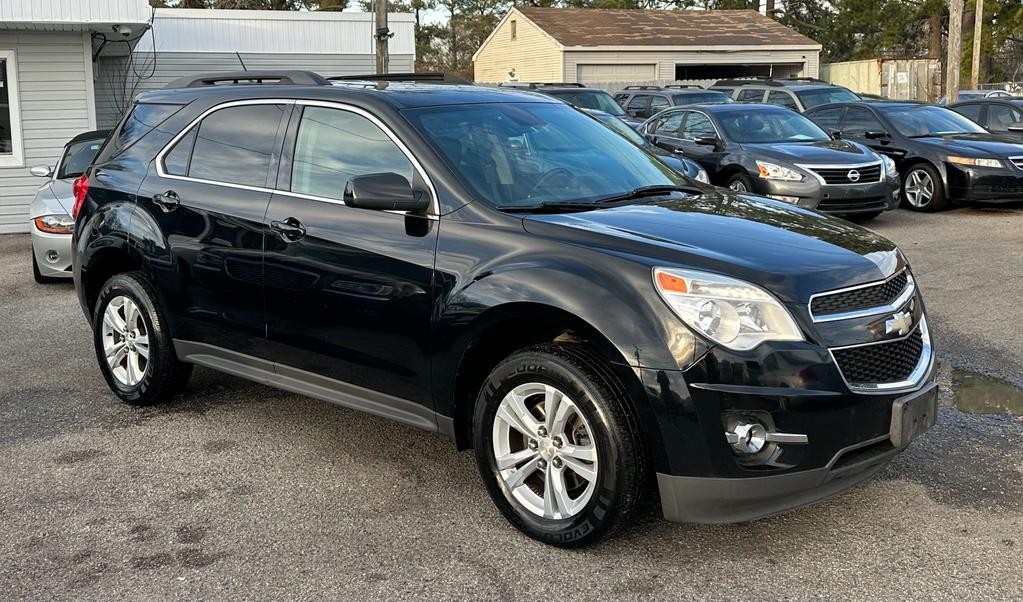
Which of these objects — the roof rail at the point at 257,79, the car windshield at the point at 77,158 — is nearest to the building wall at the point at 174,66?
the car windshield at the point at 77,158

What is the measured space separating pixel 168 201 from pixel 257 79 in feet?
2.80

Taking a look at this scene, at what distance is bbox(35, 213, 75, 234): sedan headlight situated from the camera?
995 centimetres

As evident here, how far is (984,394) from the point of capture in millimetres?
5934

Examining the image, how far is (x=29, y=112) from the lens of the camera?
1522cm

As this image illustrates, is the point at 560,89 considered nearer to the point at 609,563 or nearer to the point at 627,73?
the point at 609,563

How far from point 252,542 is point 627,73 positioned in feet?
125

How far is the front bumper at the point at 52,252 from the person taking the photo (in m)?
10.0

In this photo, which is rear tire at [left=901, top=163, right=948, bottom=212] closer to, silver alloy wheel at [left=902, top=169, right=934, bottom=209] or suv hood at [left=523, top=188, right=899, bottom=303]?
silver alloy wheel at [left=902, top=169, right=934, bottom=209]

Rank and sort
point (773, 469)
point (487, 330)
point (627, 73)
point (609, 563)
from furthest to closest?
point (627, 73), point (487, 330), point (609, 563), point (773, 469)

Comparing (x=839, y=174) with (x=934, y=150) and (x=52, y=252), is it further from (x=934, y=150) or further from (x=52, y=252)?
(x=52, y=252)

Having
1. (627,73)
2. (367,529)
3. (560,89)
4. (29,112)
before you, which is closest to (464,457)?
(367,529)

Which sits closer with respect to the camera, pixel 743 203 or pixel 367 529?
pixel 367 529

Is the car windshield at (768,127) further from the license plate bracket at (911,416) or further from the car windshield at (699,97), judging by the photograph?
the license plate bracket at (911,416)

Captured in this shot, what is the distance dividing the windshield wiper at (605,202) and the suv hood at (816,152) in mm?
7829
